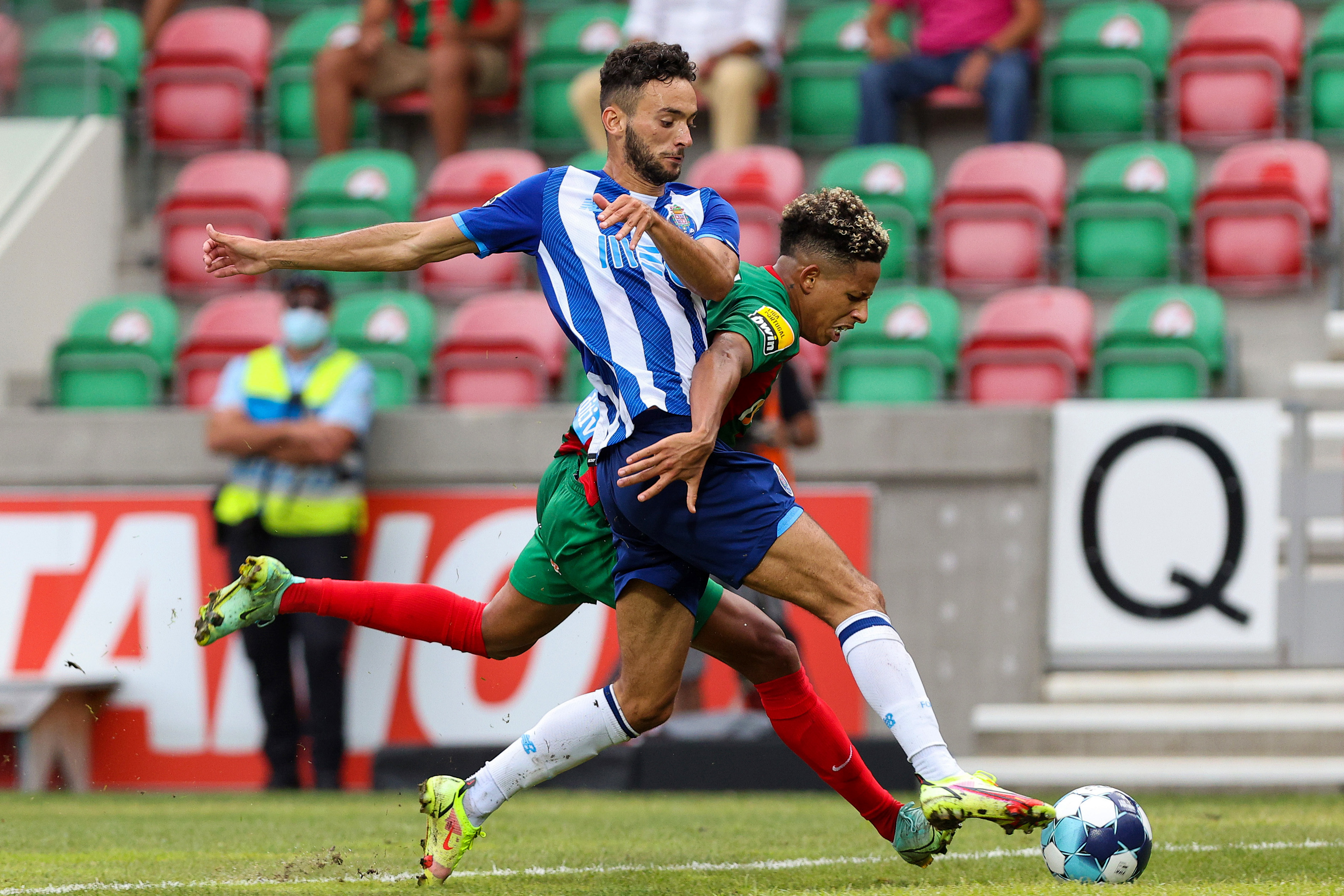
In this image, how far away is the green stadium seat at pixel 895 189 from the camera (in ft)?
30.9

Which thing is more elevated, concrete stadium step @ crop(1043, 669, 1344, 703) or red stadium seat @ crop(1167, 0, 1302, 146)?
red stadium seat @ crop(1167, 0, 1302, 146)

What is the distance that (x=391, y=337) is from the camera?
365 inches

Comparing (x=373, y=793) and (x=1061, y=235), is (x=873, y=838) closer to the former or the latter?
(x=373, y=793)

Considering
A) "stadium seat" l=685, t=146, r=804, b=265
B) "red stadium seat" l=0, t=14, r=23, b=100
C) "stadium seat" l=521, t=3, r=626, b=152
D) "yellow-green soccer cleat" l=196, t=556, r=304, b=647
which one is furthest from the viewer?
"stadium seat" l=521, t=3, r=626, b=152

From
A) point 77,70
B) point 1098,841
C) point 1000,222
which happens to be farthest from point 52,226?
point 1098,841

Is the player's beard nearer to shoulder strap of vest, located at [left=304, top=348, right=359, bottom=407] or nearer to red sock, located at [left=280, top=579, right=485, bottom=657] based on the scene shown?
red sock, located at [left=280, top=579, right=485, bottom=657]

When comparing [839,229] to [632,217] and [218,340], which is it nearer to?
[632,217]

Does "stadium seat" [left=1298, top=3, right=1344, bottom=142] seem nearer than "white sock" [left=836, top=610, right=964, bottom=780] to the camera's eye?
No

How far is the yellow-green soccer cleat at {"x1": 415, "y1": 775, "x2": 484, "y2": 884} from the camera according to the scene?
13.8 feet

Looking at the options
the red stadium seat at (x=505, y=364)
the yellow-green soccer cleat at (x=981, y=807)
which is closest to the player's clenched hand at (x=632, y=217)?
the yellow-green soccer cleat at (x=981, y=807)

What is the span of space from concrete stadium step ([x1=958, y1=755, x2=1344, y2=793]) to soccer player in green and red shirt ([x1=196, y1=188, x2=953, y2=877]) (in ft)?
11.1

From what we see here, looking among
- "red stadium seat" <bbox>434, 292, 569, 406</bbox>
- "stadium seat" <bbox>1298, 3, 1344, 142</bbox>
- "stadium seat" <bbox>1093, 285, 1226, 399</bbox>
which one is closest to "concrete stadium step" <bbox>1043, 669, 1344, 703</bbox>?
"stadium seat" <bbox>1093, 285, 1226, 399</bbox>

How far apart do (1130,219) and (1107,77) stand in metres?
1.22

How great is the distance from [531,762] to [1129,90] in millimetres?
7133
